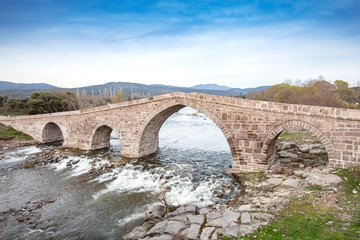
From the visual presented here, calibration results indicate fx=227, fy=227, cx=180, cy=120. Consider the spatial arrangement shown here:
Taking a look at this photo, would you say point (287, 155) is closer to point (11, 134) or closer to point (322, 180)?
point (322, 180)

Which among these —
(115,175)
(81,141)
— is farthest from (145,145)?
(81,141)

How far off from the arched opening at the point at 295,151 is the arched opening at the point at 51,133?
21.0 metres

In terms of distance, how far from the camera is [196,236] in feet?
20.3

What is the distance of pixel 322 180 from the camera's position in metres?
8.53

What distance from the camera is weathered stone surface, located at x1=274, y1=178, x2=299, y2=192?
9000 millimetres

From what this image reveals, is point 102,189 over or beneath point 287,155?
beneath

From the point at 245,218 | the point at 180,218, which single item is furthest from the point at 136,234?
the point at 245,218

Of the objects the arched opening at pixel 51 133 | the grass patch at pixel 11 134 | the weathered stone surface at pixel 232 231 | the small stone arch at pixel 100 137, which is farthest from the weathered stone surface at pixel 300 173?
the grass patch at pixel 11 134

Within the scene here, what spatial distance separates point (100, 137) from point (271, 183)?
14.3 meters

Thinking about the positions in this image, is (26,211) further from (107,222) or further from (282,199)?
(282,199)

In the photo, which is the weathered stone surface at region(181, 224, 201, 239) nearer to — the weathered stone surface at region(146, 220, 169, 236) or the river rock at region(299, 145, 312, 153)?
the weathered stone surface at region(146, 220, 169, 236)

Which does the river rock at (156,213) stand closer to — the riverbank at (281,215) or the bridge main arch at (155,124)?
the riverbank at (281,215)

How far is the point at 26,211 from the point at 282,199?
33.6 feet

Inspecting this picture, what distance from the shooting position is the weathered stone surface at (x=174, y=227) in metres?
6.61
